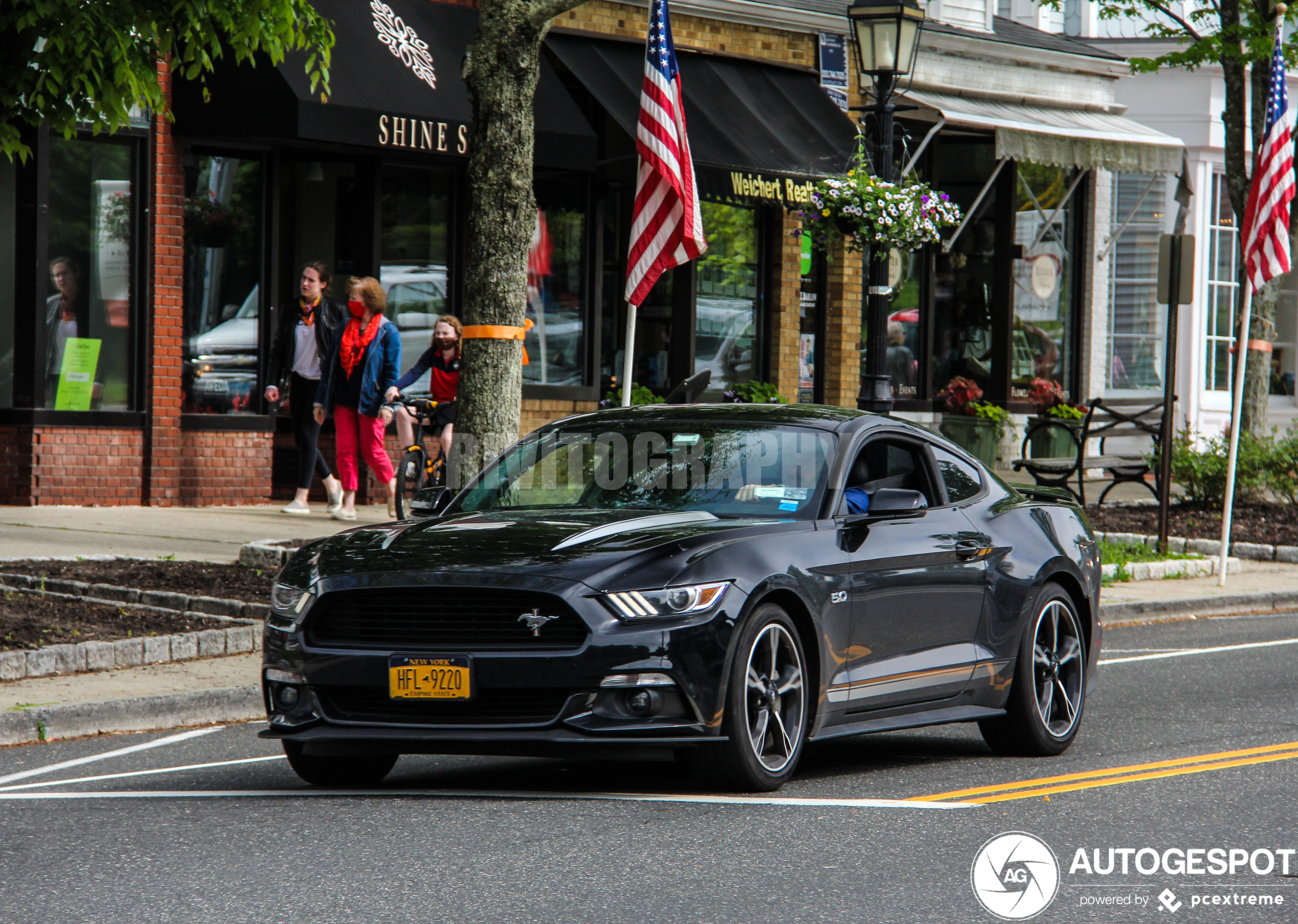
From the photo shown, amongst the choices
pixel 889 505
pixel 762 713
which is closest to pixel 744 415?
pixel 889 505

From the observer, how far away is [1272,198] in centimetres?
1662

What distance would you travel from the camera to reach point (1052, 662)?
8.28 m

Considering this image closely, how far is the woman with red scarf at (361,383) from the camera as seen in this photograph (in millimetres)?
15422

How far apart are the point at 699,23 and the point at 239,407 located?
7.40m

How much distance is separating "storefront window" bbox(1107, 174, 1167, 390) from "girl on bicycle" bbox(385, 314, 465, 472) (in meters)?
15.1

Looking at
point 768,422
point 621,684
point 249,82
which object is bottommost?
point 621,684

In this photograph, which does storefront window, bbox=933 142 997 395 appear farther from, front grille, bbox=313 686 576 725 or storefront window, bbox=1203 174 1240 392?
front grille, bbox=313 686 576 725

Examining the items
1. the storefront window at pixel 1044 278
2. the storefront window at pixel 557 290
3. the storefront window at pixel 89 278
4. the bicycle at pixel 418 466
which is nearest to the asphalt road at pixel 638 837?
the bicycle at pixel 418 466

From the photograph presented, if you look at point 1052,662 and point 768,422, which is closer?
point 768,422

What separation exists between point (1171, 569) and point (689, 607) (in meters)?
11.4

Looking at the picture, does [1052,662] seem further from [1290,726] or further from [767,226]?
[767,226]

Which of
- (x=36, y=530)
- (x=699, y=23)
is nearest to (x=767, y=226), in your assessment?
(x=699, y=23)

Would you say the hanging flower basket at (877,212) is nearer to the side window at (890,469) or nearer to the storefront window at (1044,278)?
the side window at (890,469)

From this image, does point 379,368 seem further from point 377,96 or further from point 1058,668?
point 1058,668
